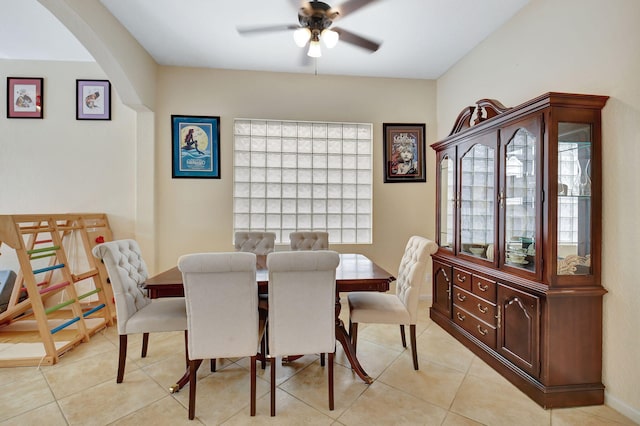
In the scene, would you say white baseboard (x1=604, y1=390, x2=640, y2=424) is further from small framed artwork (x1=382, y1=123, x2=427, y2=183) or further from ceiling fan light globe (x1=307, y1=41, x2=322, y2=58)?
ceiling fan light globe (x1=307, y1=41, x2=322, y2=58)

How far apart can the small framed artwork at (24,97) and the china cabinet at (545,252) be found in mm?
4607

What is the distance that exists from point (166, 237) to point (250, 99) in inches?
76.4

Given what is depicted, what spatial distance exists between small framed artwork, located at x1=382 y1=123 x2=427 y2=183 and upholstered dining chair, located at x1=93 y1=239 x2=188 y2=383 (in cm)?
280

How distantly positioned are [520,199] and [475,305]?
947 mm

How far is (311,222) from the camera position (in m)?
3.73

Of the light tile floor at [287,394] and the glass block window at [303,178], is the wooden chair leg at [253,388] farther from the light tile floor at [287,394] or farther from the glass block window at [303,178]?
the glass block window at [303,178]

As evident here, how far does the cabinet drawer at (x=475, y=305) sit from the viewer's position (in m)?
2.26

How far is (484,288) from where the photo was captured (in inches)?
91.4

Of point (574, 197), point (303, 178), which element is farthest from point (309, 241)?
point (574, 197)

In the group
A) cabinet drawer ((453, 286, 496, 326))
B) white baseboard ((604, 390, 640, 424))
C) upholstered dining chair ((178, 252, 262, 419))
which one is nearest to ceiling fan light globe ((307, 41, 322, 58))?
upholstered dining chair ((178, 252, 262, 419))

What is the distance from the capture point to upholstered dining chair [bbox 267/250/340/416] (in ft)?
5.33

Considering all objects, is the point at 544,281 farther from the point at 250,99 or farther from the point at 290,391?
the point at 250,99

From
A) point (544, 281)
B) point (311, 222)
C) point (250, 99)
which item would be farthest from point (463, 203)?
point (250, 99)

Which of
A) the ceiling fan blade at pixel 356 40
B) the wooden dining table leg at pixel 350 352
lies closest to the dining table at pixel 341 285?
the wooden dining table leg at pixel 350 352
